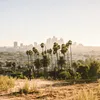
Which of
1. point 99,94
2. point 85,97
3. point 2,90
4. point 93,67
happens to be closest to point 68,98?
point 99,94

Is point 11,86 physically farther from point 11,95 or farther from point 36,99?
point 36,99

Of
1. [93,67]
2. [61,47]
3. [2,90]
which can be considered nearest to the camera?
[2,90]

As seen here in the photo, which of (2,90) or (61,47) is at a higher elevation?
(61,47)

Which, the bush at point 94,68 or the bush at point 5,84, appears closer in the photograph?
the bush at point 5,84

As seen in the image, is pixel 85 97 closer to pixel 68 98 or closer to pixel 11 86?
pixel 68 98

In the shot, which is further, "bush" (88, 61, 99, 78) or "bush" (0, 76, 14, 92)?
"bush" (88, 61, 99, 78)

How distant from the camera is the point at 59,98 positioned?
39.8ft

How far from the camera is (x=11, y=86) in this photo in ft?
54.1

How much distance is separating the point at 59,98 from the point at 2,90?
4.73 metres

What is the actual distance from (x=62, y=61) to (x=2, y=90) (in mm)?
65811

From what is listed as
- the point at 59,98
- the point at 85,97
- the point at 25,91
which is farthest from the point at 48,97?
the point at 85,97

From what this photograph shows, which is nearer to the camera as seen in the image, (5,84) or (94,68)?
(5,84)

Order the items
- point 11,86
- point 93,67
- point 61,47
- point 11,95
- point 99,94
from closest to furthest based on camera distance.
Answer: point 99,94 < point 11,95 < point 11,86 < point 93,67 < point 61,47

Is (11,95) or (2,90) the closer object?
(11,95)
